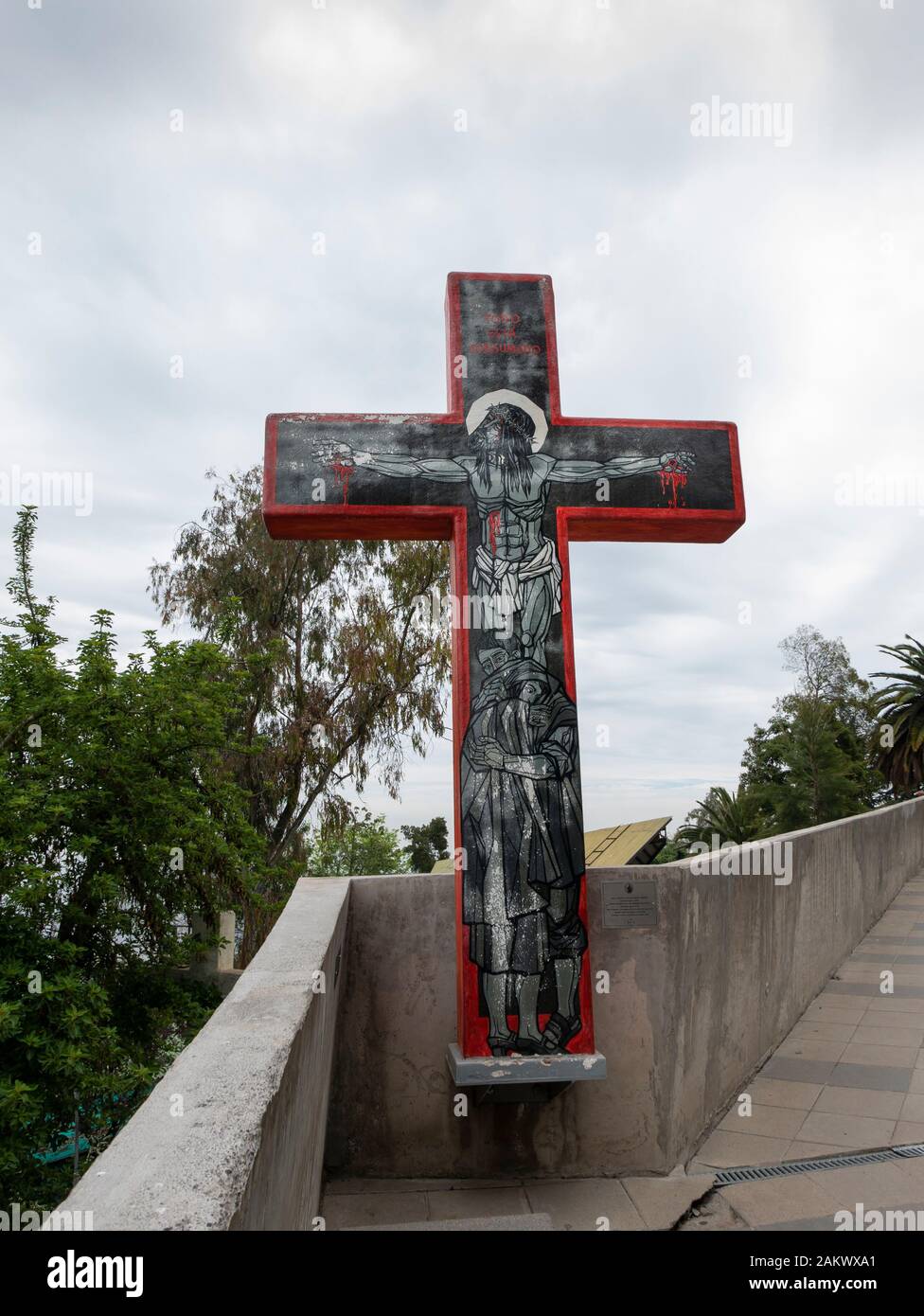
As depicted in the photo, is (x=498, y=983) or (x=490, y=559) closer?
(x=498, y=983)

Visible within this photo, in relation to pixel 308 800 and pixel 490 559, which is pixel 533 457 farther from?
pixel 308 800

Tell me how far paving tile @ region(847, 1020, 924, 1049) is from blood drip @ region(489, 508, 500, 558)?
425cm

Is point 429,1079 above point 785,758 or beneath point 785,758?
beneath

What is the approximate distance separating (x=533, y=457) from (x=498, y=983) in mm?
2547

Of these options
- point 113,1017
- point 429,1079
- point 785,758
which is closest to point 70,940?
point 113,1017

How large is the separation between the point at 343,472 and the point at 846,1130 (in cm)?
411

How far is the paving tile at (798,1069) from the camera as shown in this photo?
525 cm

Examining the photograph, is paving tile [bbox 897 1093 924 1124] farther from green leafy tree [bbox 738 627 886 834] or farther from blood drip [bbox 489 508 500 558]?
green leafy tree [bbox 738 627 886 834]

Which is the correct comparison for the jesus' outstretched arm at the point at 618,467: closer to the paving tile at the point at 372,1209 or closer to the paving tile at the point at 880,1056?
the paving tile at the point at 372,1209

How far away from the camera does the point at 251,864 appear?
12.0m

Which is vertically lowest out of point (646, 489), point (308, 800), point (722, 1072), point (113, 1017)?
point (113, 1017)

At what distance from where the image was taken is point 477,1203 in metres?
3.95
